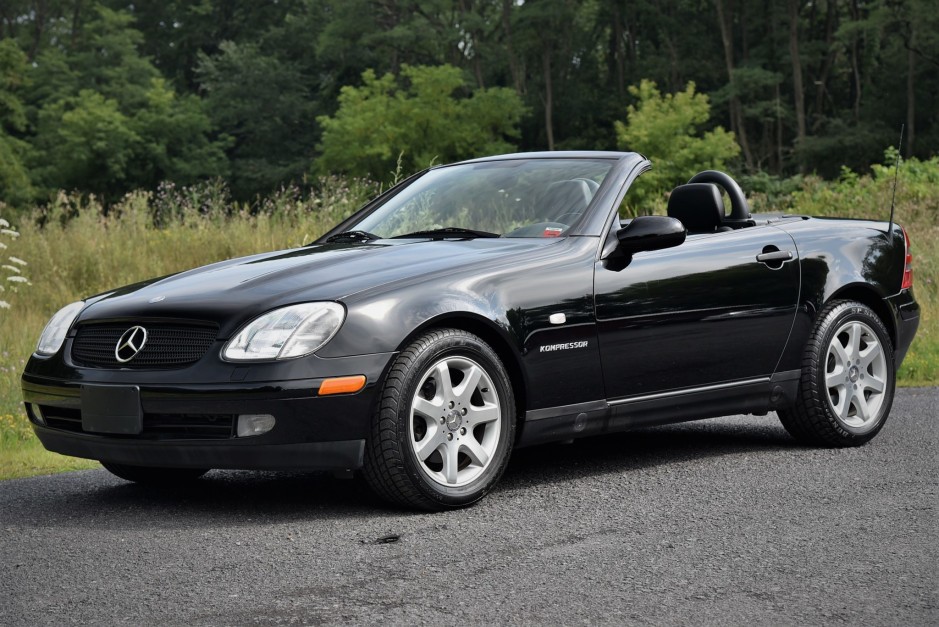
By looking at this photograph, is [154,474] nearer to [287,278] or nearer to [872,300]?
[287,278]

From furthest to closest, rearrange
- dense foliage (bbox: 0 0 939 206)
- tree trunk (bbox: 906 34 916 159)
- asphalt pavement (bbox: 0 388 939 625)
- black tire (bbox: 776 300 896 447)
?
dense foliage (bbox: 0 0 939 206), tree trunk (bbox: 906 34 916 159), black tire (bbox: 776 300 896 447), asphalt pavement (bbox: 0 388 939 625)

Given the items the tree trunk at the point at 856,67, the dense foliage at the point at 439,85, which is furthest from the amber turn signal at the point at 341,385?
the tree trunk at the point at 856,67

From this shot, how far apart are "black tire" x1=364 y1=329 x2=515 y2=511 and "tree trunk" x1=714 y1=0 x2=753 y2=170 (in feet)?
179

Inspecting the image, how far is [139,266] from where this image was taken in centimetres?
1345

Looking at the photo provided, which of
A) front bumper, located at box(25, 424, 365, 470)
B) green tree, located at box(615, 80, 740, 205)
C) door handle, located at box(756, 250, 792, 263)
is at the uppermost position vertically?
door handle, located at box(756, 250, 792, 263)

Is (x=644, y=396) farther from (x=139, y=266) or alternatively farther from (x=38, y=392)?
(x=139, y=266)

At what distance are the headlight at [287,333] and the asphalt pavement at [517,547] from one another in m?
0.68

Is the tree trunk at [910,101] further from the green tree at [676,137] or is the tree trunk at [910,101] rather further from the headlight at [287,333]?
the headlight at [287,333]

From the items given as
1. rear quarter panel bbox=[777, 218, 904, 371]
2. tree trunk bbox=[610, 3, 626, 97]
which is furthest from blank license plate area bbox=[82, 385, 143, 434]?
tree trunk bbox=[610, 3, 626, 97]

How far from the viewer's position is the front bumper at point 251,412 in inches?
191

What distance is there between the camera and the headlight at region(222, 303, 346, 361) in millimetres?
4898

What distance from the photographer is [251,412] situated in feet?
15.9

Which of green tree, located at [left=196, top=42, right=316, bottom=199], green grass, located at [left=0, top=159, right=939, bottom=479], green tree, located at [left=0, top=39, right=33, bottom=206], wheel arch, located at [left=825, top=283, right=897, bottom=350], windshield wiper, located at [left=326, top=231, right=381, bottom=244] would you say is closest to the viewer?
windshield wiper, located at [left=326, top=231, right=381, bottom=244]

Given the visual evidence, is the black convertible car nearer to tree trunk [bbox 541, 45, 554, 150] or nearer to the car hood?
the car hood
